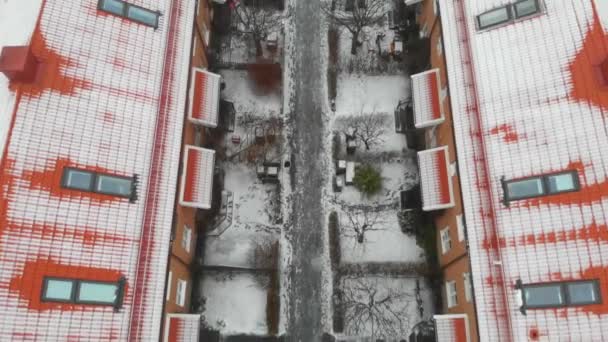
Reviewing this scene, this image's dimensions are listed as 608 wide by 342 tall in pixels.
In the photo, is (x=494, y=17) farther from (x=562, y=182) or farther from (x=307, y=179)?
(x=307, y=179)

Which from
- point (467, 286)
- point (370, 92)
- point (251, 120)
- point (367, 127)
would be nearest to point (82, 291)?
point (251, 120)

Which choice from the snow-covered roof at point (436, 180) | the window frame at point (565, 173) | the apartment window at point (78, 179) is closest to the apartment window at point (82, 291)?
the apartment window at point (78, 179)

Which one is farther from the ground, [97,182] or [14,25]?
[14,25]

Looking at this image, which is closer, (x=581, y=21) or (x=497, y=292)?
(x=497, y=292)

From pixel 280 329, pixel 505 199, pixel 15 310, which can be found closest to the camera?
pixel 15 310

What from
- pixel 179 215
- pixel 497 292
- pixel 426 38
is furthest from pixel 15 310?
pixel 426 38

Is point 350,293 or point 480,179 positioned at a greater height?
point 480,179

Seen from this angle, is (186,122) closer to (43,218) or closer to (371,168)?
(43,218)

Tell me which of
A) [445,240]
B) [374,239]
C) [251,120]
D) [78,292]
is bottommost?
[78,292]
